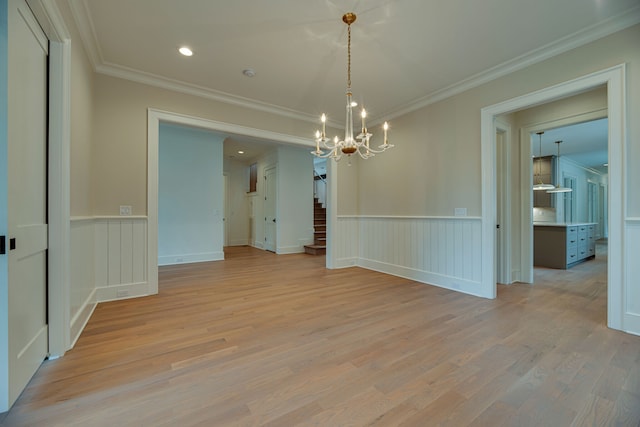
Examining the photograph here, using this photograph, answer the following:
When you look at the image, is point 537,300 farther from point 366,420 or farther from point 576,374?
point 366,420

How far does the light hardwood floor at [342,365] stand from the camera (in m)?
1.40

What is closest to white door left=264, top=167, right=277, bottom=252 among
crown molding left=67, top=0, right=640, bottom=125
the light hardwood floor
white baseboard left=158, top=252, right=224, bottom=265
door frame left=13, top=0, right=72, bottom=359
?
white baseboard left=158, top=252, right=224, bottom=265

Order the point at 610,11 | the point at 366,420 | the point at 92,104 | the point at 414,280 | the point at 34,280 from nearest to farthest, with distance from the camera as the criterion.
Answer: the point at 366,420
the point at 34,280
the point at 610,11
the point at 92,104
the point at 414,280

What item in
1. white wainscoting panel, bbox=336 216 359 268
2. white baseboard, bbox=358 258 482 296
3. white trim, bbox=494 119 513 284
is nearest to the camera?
white baseboard, bbox=358 258 482 296

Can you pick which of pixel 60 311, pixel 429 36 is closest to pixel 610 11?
pixel 429 36

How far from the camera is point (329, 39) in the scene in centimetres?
265

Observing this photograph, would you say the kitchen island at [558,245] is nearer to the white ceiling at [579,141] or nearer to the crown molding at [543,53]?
the white ceiling at [579,141]

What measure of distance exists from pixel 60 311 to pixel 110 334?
49 centimetres

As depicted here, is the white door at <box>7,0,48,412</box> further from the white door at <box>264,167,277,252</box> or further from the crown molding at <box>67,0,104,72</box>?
the white door at <box>264,167,277,252</box>

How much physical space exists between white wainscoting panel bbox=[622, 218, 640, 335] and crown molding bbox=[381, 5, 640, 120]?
1.73m

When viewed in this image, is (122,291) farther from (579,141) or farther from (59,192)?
(579,141)

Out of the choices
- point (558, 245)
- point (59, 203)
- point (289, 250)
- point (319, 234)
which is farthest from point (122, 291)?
point (558, 245)

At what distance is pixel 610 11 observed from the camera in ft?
7.45

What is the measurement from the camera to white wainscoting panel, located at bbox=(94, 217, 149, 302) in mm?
3125
